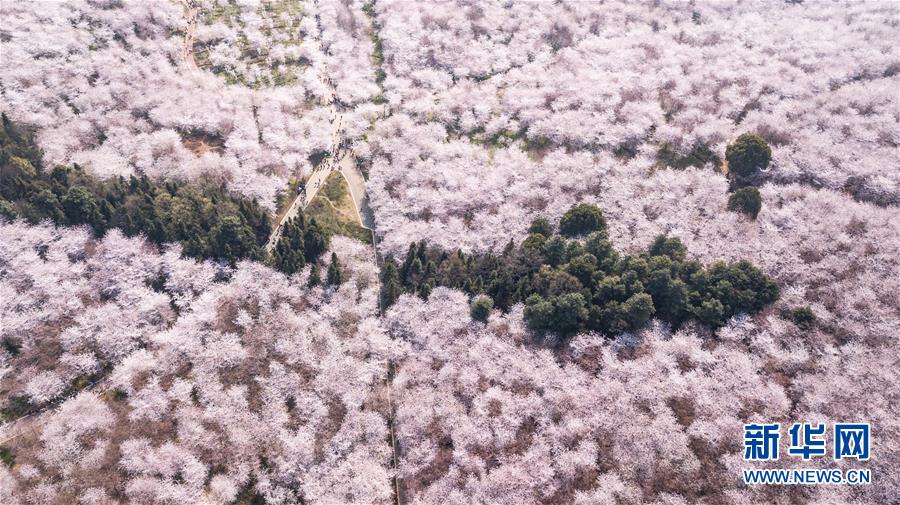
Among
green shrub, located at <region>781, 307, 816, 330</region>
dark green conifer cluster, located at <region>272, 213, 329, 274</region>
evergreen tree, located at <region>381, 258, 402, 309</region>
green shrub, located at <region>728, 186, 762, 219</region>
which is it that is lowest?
green shrub, located at <region>781, 307, 816, 330</region>

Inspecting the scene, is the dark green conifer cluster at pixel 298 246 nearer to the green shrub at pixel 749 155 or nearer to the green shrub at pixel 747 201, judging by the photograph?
the green shrub at pixel 747 201

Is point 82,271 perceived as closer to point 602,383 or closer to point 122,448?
point 122,448

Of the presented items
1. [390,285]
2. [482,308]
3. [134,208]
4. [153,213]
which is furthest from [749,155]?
[134,208]

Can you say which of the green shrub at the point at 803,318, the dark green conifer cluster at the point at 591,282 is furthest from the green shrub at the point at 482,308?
the green shrub at the point at 803,318

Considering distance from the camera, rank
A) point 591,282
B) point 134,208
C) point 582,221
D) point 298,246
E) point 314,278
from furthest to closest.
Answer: point 582,221
point 298,246
point 134,208
point 314,278
point 591,282

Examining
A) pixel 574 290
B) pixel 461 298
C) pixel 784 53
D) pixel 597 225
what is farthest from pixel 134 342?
pixel 784 53

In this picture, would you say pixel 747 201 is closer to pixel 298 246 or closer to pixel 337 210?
pixel 337 210

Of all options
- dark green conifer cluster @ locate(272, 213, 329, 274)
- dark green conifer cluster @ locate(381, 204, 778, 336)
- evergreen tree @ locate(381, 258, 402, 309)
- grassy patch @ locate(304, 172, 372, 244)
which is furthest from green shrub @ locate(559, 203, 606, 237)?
dark green conifer cluster @ locate(272, 213, 329, 274)

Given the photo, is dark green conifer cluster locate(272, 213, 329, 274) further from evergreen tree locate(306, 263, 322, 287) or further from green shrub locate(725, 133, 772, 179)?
green shrub locate(725, 133, 772, 179)
